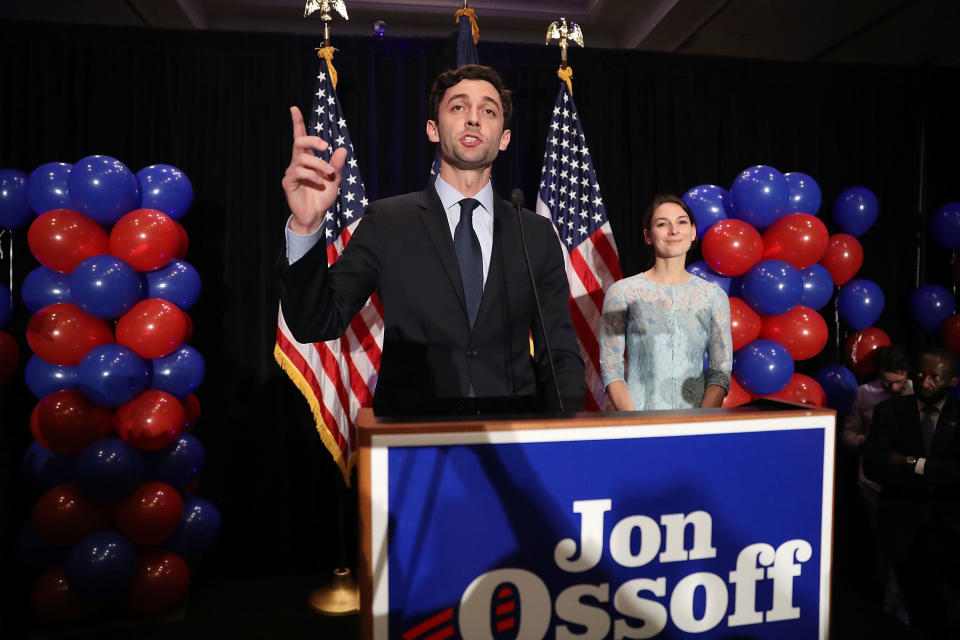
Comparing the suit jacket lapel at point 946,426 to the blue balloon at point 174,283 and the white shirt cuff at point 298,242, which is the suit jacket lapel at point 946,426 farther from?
the blue balloon at point 174,283

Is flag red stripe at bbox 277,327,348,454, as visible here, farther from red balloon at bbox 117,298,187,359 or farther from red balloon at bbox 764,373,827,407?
red balloon at bbox 764,373,827,407

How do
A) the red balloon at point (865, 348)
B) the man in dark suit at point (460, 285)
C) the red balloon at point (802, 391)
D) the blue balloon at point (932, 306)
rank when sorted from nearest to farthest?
the man in dark suit at point (460, 285) → the red balloon at point (802, 391) → the red balloon at point (865, 348) → the blue balloon at point (932, 306)

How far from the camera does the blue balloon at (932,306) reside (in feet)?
12.5

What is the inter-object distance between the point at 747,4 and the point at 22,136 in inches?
187

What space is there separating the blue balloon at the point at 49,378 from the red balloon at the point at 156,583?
0.85m

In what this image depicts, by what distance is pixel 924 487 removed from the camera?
2.66 meters

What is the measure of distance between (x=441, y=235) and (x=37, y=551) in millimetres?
2607

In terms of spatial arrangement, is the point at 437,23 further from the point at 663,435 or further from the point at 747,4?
the point at 663,435

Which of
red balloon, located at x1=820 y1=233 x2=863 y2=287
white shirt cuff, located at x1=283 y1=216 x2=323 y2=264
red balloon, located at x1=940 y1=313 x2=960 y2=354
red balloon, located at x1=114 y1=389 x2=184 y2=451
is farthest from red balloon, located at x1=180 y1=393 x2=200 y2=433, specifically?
red balloon, located at x1=940 y1=313 x2=960 y2=354

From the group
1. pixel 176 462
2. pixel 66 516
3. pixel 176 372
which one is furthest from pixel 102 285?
pixel 66 516

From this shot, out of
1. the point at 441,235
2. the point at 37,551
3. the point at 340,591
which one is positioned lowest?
the point at 340,591

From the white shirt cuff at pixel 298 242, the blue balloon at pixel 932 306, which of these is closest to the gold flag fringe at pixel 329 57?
the white shirt cuff at pixel 298 242

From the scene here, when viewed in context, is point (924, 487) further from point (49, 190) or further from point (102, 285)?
point (49, 190)

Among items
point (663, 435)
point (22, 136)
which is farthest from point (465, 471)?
point (22, 136)
